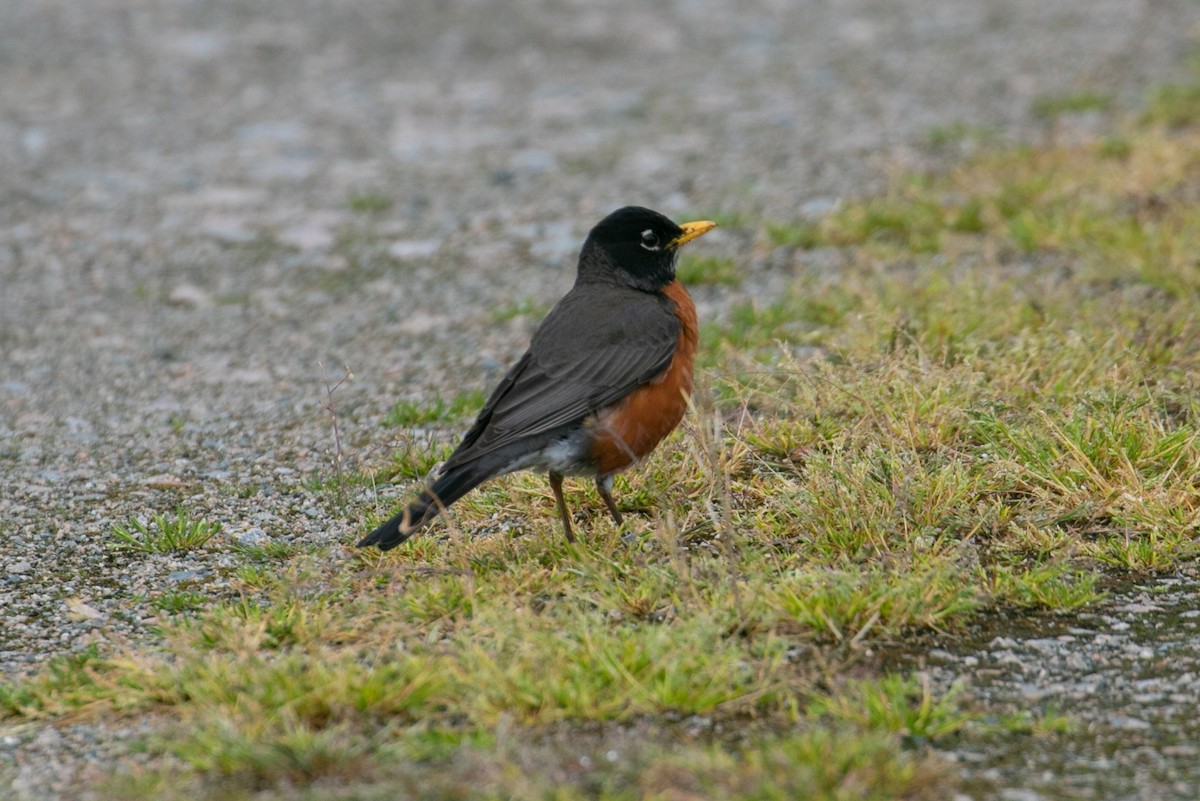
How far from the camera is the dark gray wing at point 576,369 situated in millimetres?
5723

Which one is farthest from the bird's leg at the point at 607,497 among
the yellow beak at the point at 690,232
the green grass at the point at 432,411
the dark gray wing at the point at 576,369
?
the green grass at the point at 432,411

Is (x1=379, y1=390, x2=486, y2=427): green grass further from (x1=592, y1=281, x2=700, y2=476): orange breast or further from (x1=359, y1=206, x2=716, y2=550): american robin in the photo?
(x1=592, y1=281, x2=700, y2=476): orange breast

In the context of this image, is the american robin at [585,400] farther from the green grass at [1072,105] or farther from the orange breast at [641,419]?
the green grass at [1072,105]

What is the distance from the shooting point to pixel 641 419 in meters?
5.93

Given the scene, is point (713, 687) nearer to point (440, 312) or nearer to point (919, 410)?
point (919, 410)

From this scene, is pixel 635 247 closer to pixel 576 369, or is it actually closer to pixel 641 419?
pixel 576 369

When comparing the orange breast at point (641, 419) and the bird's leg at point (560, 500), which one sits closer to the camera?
the bird's leg at point (560, 500)

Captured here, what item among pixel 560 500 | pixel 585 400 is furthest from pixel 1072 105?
pixel 560 500

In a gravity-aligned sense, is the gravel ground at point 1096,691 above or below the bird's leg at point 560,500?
below

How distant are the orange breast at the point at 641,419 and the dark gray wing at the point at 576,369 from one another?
0.04m

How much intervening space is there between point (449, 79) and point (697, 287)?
18.7 feet

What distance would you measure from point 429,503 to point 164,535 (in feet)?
4.12

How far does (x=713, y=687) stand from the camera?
4395mm

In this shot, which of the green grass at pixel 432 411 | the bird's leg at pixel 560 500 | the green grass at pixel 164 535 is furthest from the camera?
the green grass at pixel 432 411
